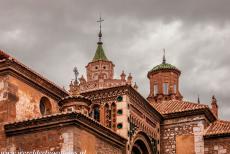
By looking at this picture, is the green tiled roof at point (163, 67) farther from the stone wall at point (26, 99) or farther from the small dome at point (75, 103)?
the small dome at point (75, 103)

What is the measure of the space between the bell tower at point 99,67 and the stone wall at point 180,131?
91.3 feet

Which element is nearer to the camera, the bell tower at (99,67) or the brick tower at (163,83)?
the brick tower at (163,83)

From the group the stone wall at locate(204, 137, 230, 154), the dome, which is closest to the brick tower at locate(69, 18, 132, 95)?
the dome

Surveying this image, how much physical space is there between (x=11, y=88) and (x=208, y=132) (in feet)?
32.2

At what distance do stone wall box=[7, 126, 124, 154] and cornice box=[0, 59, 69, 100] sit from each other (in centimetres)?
229

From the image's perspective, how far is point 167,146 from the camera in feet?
85.3

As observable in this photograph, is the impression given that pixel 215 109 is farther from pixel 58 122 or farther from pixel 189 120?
pixel 58 122

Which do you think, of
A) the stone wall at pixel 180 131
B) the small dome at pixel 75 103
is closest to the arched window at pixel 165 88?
the stone wall at pixel 180 131

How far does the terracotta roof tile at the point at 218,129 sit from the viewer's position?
81.3ft

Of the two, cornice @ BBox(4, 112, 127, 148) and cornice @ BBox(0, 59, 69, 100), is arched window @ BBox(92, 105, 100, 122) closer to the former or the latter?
cornice @ BBox(0, 59, 69, 100)

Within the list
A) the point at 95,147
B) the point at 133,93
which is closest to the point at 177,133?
the point at 133,93

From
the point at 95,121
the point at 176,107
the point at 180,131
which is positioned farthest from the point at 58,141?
the point at 176,107

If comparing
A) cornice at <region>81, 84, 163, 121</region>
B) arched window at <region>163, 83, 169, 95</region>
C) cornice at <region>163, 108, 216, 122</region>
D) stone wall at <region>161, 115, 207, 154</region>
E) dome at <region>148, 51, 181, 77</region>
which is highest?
dome at <region>148, 51, 181, 77</region>

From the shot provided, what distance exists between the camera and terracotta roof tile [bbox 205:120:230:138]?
2478 centimetres
